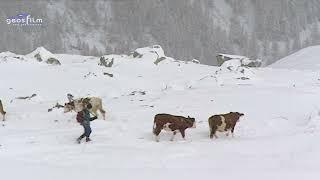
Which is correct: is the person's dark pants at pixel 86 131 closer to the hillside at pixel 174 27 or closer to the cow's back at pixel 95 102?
the cow's back at pixel 95 102

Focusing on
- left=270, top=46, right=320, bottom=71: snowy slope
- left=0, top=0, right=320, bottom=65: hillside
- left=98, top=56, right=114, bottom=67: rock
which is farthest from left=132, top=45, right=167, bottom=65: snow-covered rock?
left=0, top=0, right=320, bottom=65: hillside

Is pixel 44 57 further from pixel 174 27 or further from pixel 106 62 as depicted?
pixel 174 27

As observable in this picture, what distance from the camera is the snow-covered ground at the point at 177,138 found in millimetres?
11062

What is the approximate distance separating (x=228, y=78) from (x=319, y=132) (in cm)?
1330

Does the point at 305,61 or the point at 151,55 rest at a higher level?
the point at 151,55

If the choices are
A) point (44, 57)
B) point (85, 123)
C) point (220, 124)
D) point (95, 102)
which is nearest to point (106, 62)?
point (44, 57)

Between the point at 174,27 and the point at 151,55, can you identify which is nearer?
the point at 151,55

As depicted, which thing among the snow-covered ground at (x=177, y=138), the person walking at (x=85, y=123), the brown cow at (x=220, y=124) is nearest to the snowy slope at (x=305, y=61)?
the snow-covered ground at (x=177, y=138)

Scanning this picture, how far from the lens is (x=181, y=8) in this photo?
148 meters

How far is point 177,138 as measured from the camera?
582 inches

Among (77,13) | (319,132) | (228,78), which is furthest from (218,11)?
(319,132)

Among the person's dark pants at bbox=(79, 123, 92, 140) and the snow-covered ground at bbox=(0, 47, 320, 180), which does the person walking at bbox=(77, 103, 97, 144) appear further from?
the snow-covered ground at bbox=(0, 47, 320, 180)

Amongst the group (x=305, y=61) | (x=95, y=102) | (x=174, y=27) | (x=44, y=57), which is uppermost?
(x=174, y=27)

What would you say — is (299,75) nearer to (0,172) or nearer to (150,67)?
(150,67)
